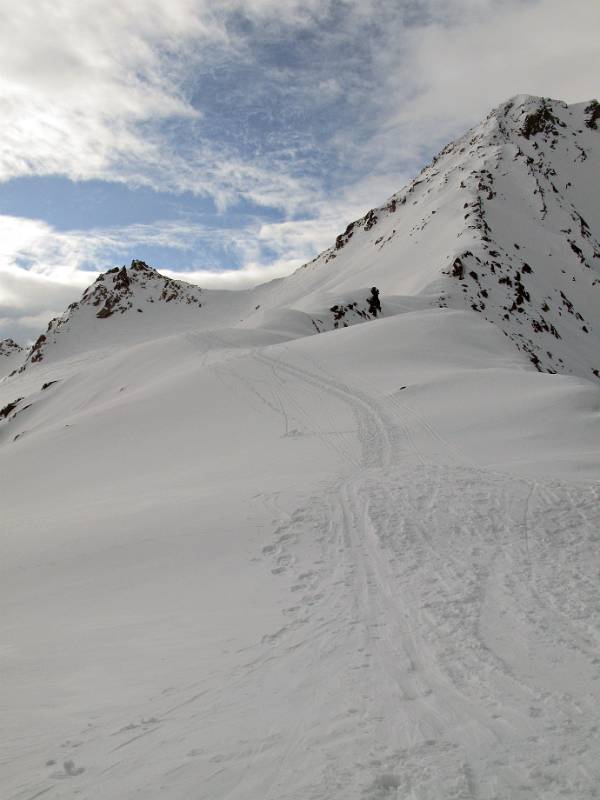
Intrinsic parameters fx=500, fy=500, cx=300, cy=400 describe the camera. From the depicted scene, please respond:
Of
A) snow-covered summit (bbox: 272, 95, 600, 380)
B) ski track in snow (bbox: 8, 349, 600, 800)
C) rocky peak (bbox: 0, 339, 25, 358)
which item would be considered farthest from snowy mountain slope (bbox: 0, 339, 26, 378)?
ski track in snow (bbox: 8, 349, 600, 800)

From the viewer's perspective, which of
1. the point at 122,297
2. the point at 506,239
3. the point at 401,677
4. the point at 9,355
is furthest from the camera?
the point at 9,355

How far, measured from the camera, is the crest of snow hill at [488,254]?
41.5 metres

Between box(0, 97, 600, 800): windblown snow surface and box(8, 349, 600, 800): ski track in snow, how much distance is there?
0.02m

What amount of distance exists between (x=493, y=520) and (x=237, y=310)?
65.4 meters

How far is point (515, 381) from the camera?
A: 16.2m

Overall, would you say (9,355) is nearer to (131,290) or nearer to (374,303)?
(131,290)

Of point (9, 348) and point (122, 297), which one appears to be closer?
point (122, 297)

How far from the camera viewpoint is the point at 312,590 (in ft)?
21.6

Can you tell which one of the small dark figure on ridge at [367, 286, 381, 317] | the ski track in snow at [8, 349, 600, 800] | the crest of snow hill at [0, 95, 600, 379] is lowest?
the ski track in snow at [8, 349, 600, 800]

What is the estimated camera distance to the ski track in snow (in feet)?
11.7

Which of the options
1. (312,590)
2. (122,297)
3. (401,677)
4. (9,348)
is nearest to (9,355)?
(9,348)

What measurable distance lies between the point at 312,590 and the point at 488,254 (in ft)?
150

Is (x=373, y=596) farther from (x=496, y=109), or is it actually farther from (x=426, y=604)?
(x=496, y=109)

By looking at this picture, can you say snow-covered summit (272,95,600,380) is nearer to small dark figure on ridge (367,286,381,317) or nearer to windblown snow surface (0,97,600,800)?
small dark figure on ridge (367,286,381,317)
